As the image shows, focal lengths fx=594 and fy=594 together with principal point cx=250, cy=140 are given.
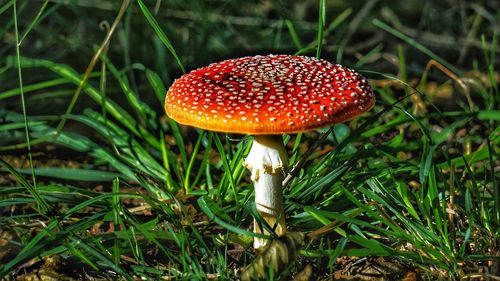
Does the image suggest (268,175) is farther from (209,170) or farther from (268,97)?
(209,170)

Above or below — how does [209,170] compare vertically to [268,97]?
below

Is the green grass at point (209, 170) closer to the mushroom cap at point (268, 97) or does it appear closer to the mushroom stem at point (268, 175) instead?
the mushroom stem at point (268, 175)

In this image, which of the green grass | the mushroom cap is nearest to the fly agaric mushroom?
the mushroom cap

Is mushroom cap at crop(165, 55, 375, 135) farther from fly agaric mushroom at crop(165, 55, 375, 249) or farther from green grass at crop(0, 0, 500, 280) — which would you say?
green grass at crop(0, 0, 500, 280)

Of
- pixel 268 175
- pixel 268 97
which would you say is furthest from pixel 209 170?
pixel 268 97

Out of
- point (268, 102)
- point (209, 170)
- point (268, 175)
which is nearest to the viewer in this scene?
point (268, 102)

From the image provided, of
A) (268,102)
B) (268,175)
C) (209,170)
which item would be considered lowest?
(209,170)
